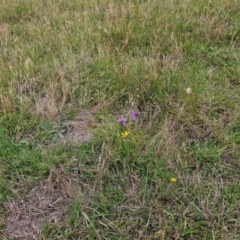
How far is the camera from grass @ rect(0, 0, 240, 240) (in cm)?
203

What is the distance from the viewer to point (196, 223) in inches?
77.0

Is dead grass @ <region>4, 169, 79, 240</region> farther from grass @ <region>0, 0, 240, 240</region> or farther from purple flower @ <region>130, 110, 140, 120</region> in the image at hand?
purple flower @ <region>130, 110, 140, 120</region>

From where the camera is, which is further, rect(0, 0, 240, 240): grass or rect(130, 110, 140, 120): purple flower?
rect(130, 110, 140, 120): purple flower

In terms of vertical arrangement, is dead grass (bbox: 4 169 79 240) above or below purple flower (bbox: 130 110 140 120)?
below

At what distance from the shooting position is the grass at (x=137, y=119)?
6.66 ft

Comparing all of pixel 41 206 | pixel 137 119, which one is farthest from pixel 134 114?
pixel 41 206

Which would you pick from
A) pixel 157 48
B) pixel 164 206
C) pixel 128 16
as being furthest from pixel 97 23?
pixel 164 206

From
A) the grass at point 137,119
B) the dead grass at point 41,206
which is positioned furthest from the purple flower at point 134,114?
the dead grass at point 41,206

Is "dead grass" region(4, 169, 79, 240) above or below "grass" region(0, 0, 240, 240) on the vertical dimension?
below

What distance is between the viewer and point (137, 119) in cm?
254

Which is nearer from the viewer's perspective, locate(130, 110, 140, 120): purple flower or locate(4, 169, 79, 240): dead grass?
locate(4, 169, 79, 240): dead grass

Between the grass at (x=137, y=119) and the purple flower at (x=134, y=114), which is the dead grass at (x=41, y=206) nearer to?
the grass at (x=137, y=119)

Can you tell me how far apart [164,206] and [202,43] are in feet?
5.80

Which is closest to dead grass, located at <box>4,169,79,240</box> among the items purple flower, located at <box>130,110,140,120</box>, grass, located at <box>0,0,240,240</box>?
grass, located at <box>0,0,240,240</box>
